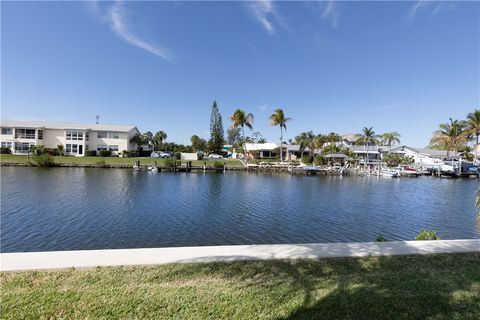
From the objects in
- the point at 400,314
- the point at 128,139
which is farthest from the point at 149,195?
the point at 128,139

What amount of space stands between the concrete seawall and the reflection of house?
60.5 meters

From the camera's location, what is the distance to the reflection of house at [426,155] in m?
56.0

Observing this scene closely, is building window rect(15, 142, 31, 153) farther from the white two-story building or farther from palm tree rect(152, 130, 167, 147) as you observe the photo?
palm tree rect(152, 130, 167, 147)

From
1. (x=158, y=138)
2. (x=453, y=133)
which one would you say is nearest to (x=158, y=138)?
(x=158, y=138)

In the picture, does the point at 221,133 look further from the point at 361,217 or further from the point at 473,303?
the point at 473,303

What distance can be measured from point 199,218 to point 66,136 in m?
52.9

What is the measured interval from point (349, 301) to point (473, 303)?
2.06 m

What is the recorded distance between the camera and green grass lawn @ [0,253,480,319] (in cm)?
379

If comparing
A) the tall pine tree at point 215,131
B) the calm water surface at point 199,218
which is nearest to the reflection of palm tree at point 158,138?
the tall pine tree at point 215,131

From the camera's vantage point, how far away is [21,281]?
4555mm

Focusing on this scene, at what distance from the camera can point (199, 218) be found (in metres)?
15.6

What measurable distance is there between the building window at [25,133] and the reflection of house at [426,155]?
85971mm

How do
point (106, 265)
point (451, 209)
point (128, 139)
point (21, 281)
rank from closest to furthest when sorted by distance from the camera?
point (21, 281)
point (106, 265)
point (451, 209)
point (128, 139)

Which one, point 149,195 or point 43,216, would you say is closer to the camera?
point 43,216
